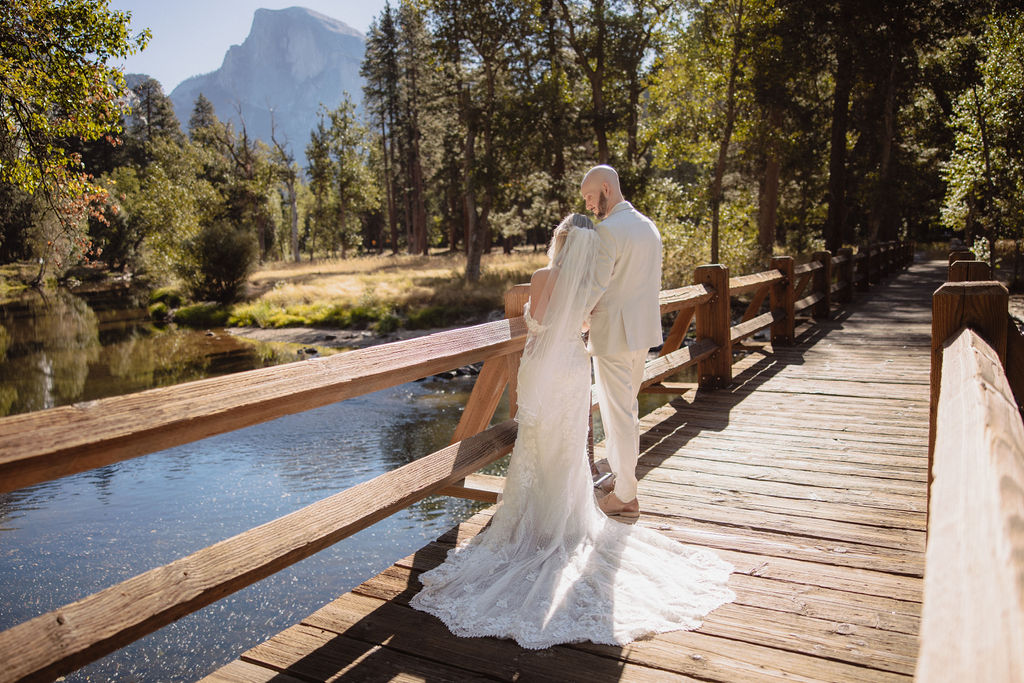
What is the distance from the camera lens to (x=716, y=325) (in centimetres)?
A: 752

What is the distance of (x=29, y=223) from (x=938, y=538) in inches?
745

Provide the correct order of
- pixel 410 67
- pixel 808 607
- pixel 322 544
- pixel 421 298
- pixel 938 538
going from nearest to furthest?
pixel 938 538, pixel 322 544, pixel 808 607, pixel 421 298, pixel 410 67

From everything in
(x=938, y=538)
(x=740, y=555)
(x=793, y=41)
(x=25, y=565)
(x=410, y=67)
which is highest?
(x=410, y=67)

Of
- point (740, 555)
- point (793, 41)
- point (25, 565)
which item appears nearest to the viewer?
point (740, 555)

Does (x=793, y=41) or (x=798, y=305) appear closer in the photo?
(x=798, y=305)

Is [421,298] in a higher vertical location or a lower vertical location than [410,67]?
lower

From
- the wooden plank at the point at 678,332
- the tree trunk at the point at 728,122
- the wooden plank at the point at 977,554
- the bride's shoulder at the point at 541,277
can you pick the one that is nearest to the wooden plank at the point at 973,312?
the wooden plank at the point at 977,554

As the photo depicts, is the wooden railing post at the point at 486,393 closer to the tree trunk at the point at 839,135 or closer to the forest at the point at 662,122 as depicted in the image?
the forest at the point at 662,122

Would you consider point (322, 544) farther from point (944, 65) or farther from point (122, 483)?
point (944, 65)

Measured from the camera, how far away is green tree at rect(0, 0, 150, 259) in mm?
10555

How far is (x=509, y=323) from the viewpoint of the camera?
13.3ft

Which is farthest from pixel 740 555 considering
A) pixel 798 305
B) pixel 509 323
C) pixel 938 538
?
pixel 798 305

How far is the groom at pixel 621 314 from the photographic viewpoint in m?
3.83

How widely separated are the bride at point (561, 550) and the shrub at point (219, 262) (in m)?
31.5
